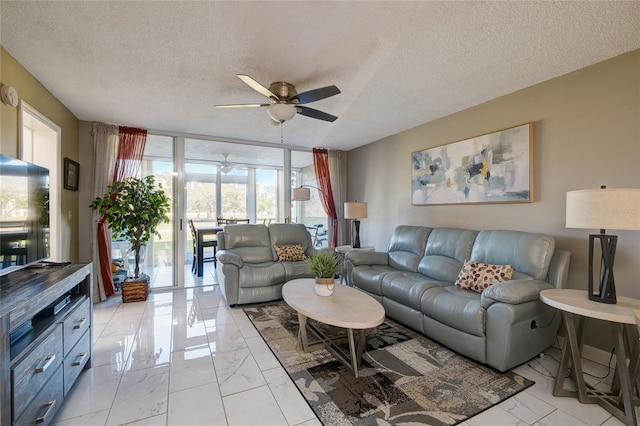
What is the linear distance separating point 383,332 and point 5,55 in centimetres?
398

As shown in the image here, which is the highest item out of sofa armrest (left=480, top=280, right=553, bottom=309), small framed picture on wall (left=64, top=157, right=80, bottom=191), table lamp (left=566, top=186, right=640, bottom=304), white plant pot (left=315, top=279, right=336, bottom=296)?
small framed picture on wall (left=64, top=157, right=80, bottom=191)

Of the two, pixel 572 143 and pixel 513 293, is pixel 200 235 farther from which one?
pixel 572 143

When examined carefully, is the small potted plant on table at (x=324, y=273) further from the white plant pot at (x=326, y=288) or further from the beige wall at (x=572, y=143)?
the beige wall at (x=572, y=143)


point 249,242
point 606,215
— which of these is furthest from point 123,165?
point 606,215

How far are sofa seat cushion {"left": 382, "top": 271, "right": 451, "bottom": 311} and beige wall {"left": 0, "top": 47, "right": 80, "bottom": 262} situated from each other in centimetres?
351

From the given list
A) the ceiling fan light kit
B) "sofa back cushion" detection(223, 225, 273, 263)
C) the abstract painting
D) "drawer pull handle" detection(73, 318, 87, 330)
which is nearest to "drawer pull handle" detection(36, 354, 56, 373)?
"drawer pull handle" detection(73, 318, 87, 330)

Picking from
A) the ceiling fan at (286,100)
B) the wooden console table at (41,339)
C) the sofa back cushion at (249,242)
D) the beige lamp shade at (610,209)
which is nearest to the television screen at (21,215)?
the wooden console table at (41,339)

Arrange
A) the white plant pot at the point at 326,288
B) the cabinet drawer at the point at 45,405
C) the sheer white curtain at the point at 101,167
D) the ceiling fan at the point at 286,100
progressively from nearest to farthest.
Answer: the cabinet drawer at the point at 45,405, the ceiling fan at the point at 286,100, the white plant pot at the point at 326,288, the sheer white curtain at the point at 101,167

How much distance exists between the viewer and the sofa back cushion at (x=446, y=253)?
303 centimetres

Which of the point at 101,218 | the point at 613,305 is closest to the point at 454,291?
the point at 613,305

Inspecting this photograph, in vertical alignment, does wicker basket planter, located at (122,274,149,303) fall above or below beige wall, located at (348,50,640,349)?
below

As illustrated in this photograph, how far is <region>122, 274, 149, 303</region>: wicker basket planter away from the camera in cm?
369

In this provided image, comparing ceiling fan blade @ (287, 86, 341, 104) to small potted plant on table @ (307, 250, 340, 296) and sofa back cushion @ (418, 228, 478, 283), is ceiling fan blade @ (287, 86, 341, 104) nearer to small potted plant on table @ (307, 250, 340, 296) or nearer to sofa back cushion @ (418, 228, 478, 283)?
small potted plant on table @ (307, 250, 340, 296)

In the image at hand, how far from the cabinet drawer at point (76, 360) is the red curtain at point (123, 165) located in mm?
2111
